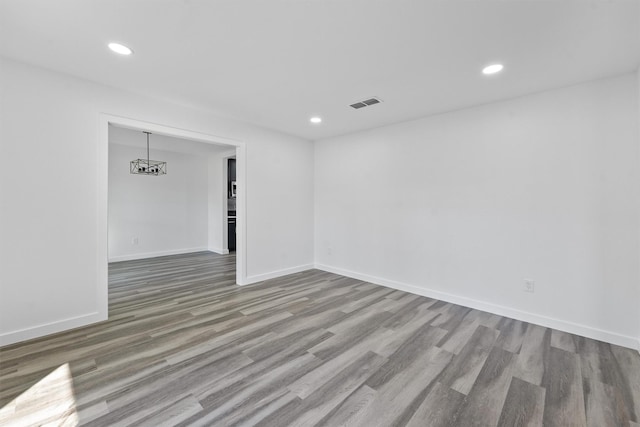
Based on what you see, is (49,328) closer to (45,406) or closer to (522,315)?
(45,406)

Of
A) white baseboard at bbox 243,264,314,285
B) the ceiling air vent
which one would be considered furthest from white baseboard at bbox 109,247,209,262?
the ceiling air vent

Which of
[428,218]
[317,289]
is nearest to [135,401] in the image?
[317,289]

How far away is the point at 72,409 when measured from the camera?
64.2 inches

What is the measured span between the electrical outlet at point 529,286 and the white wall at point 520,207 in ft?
0.14

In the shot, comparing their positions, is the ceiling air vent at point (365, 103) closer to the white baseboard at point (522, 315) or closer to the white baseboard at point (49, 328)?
the white baseboard at point (522, 315)

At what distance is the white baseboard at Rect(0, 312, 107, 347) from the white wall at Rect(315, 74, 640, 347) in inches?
140

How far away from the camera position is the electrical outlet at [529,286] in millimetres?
2912

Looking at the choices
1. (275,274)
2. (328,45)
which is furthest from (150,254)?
(328,45)

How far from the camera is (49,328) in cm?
254

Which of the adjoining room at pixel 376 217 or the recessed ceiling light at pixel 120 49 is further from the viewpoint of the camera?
the recessed ceiling light at pixel 120 49

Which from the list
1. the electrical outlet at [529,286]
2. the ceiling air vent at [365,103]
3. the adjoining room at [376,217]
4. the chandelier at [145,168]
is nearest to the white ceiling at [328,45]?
the adjoining room at [376,217]

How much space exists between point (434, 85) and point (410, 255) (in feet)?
7.41

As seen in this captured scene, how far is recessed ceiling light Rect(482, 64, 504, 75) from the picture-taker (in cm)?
237

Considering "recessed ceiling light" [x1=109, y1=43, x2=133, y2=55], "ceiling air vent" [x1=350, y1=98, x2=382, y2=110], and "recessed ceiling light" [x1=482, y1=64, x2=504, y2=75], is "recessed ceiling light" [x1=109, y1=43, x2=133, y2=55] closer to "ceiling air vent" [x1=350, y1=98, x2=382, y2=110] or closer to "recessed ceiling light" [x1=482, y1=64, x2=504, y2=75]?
"ceiling air vent" [x1=350, y1=98, x2=382, y2=110]
